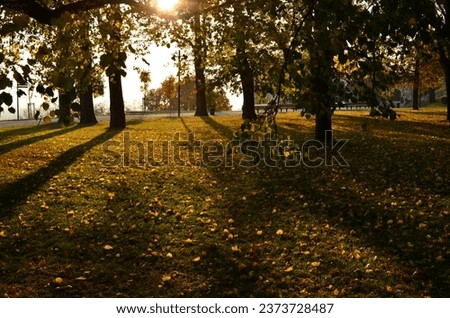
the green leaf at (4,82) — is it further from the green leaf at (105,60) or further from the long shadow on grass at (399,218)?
the long shadow on grass at (399,218)

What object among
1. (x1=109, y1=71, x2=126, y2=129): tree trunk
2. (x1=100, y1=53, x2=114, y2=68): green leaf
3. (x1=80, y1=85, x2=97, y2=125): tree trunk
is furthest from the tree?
(x1=80, y1=85, x2=97, y2=125): tree trunk

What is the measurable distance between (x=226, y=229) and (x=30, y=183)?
6.01m

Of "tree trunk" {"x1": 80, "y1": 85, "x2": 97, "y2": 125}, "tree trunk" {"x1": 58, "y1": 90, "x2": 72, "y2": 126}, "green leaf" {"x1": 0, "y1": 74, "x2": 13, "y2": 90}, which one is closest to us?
"tree trunk" {"x1": 58, "y1": 90, "x2": 72, "y2": 126}

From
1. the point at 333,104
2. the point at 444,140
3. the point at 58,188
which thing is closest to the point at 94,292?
the point at 333,104

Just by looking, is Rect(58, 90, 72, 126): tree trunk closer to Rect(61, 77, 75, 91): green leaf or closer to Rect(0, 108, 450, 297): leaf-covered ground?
Rect(61, 77, 75, 91): green leaf

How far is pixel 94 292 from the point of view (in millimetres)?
6340

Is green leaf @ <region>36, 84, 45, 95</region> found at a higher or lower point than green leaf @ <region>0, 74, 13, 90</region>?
lower

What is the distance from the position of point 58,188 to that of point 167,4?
5.08 metres

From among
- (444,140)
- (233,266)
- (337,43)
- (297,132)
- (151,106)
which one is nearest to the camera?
(337,43)

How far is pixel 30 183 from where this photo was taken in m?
12.2

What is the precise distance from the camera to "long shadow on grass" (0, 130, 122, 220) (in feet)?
34.2

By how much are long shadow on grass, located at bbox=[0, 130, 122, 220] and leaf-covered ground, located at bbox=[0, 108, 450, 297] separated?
0.04m

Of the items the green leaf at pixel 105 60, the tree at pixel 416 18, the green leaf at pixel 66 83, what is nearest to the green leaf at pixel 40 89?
the green leaf at pixel 66 83
